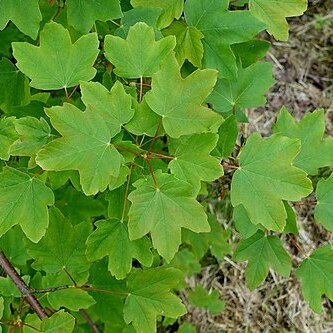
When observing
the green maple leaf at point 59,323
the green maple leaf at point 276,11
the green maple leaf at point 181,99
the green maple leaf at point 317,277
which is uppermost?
the green maple leaf at point 276,11

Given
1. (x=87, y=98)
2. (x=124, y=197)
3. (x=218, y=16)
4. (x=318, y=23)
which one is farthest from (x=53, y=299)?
(x=318, y=23)

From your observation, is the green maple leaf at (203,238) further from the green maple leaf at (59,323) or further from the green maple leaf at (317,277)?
the green maple leaf at (59,323)

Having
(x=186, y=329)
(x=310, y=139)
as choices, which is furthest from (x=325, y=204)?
(x=186, y=329)

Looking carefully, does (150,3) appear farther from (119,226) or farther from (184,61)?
(119,226)

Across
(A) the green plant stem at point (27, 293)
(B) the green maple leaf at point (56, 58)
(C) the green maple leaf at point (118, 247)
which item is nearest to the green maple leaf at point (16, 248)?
(A) the green plant stem at point (27, 293)

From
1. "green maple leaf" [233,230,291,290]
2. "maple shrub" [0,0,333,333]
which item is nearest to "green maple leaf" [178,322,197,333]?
"maple shrub" [0,0,333,333]

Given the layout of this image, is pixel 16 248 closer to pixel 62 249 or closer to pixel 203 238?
pixel 62 249

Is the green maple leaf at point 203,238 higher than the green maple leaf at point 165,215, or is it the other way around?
the green maple leaf at point 165,215
